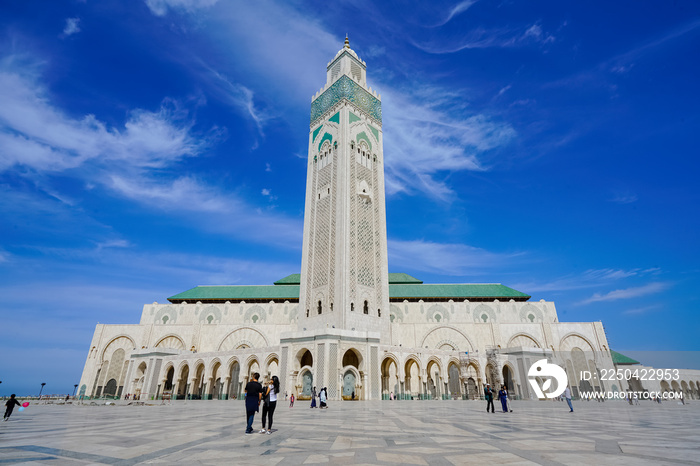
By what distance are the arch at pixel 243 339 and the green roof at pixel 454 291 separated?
1473 centimetres

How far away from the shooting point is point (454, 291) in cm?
4009

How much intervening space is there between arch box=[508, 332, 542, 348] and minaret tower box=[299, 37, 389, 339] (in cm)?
1484

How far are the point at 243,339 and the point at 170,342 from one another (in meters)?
7.90

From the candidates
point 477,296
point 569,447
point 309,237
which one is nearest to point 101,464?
point 569,447

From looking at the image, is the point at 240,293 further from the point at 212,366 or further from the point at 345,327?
the point at 345,327

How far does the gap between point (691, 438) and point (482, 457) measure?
3.94 meters

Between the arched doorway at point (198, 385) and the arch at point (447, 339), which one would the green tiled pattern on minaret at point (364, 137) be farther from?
the arched doorway at point (198, 385)

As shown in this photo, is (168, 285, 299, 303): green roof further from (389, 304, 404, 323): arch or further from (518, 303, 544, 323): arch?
(518, 303, 544, 323): arch

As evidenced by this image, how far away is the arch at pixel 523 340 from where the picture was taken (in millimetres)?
35281

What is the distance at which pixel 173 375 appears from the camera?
31562 millimetres

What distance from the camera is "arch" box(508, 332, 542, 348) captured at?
116 ft

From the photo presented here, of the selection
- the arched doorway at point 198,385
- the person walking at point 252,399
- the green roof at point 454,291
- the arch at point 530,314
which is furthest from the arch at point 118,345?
the arch at point 530,314

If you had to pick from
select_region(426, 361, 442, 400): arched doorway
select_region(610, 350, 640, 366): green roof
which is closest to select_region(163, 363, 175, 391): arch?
select_region(426, 361, 442, 400): arched doorway

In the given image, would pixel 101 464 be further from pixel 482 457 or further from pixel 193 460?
pixel 482 457
